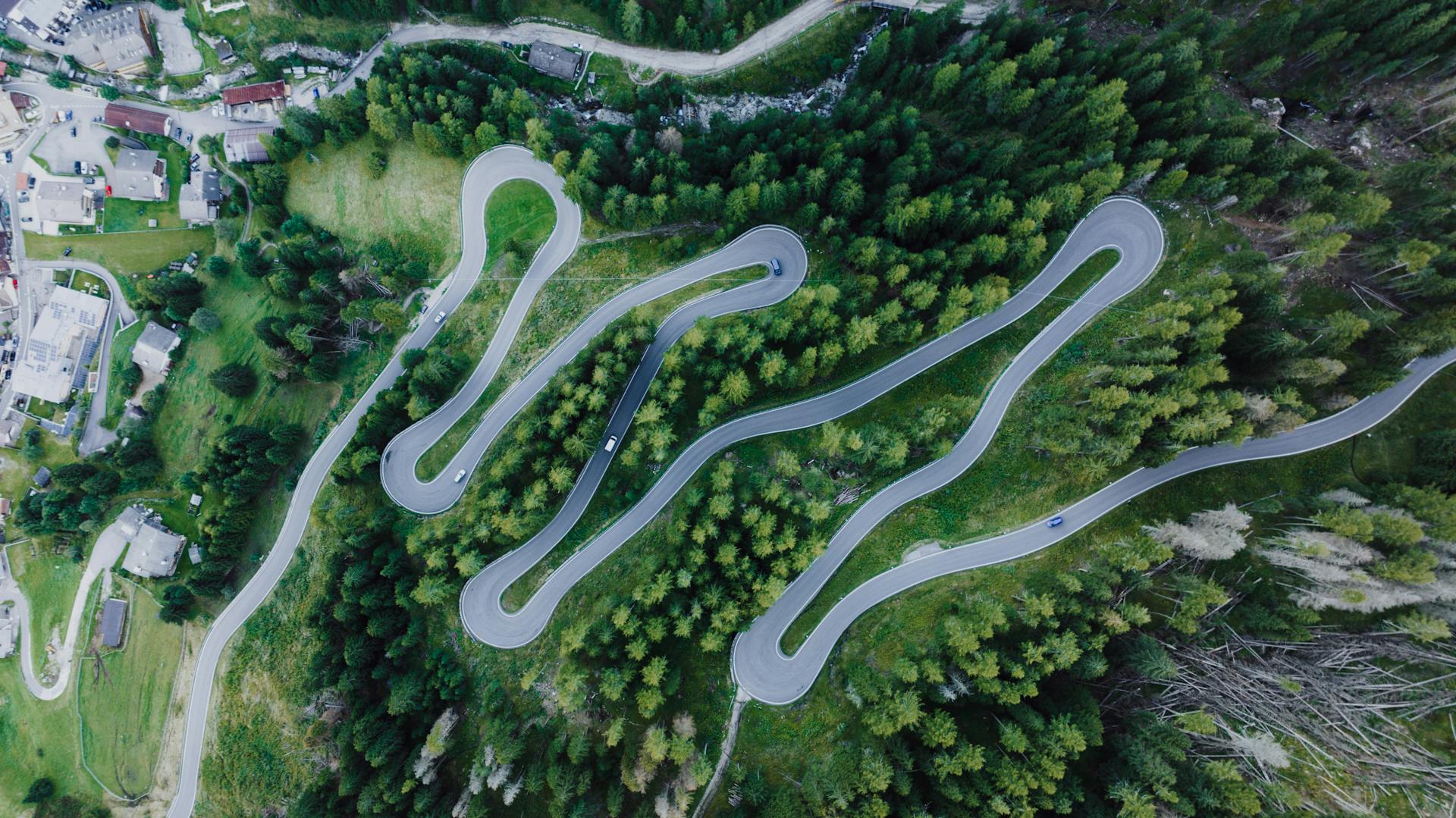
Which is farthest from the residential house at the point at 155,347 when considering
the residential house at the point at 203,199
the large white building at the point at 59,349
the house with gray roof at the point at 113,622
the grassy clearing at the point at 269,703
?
the grassy clearing at the point at 269,703

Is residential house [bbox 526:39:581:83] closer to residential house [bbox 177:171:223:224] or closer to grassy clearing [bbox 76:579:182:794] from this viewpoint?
residential house [bbox 177:171:223:224]

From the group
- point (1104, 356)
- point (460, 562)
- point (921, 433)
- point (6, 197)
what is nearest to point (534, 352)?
point (460, 562)

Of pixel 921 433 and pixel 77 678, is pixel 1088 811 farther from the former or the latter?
pixel 77 678

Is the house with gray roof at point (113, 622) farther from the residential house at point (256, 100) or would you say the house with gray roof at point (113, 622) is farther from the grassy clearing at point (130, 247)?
the residential house at point (256, 100)

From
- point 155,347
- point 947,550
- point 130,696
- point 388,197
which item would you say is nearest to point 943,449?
point 947,550

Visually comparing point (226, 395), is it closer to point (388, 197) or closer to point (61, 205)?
point (388, 197)
